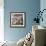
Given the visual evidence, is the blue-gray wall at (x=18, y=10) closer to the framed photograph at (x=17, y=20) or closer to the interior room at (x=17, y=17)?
the interior room at (x=17, y=17)

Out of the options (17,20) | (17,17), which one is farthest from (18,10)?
(17,20)

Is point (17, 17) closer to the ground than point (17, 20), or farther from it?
farther from it

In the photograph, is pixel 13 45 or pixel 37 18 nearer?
pixel 13 45

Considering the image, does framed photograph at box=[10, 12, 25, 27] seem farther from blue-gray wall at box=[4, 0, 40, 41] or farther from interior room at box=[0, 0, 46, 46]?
blue-gray wall at box=[4, 0, 40, 41]

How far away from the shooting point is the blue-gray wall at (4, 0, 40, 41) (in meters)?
5.81

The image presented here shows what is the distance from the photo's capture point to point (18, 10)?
5.82 m

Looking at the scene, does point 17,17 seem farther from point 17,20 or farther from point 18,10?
point 18,10

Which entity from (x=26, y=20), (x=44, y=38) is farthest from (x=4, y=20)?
(x=44, y=38)

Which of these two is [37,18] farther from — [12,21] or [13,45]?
[13,45]

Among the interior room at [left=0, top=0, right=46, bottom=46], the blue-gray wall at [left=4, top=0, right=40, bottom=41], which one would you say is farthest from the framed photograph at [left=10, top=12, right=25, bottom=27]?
the blue-gray wall at [left=4, top=0, right=40, bottom=41]

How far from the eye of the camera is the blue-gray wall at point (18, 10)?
5.81 metres

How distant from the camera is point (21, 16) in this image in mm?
5828

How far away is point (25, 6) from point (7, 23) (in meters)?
1.05

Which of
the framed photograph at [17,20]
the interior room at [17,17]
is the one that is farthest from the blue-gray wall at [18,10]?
the framed photograph at [17,20]
